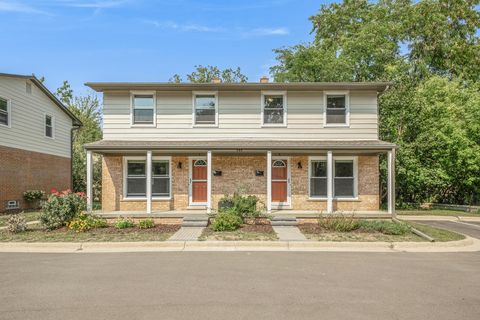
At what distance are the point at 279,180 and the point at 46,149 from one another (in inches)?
539

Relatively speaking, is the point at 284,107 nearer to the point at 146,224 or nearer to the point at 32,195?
the point at 146,224

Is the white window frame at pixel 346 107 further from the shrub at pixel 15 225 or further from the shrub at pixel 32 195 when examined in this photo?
the shrub at pixel 32 195

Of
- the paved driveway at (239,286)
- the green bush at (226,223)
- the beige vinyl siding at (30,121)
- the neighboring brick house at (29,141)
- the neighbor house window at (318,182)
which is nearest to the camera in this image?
the paved driveway at (239,286)

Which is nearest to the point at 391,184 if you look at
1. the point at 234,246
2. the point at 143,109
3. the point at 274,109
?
→ the point at 274,109

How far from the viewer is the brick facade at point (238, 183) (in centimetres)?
1555

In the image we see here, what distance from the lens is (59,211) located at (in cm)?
1225

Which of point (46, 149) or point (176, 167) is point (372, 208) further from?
A: point (46, 149)

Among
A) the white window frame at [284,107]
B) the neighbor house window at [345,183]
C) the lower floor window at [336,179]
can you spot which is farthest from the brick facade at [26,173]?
the neighbor house window at [345,183]

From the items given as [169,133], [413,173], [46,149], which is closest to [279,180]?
[169,133]

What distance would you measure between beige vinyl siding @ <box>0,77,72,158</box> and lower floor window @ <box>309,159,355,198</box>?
14.4 meters

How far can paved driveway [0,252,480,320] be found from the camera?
5.10 metres

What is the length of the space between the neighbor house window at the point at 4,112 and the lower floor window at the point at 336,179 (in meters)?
14.6

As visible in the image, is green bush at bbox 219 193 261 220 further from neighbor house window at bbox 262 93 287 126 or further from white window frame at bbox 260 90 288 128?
neighbor house window at bbox 262 93 287 126

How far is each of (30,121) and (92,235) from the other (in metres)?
11.1
